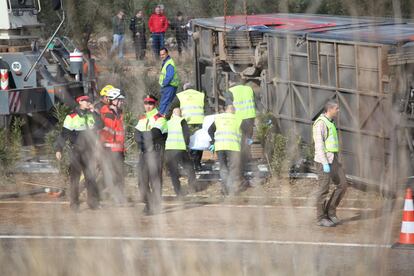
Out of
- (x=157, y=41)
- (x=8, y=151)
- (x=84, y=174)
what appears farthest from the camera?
(x=157, y=41)

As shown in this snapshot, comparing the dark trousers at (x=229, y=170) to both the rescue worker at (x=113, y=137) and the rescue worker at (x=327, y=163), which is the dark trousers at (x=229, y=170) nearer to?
the rescue worker at (x=113, y=137)

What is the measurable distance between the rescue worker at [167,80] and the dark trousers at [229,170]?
150 inches

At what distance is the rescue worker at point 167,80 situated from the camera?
18938 mm

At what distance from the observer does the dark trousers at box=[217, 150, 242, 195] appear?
15.0m

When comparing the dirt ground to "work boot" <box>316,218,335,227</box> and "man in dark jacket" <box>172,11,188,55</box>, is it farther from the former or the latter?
"man in dark jacket" <box>172,11,188,55</box>

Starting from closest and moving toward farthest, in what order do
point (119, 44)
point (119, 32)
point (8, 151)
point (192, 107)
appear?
point (8, 151), point (192, 107), point (119, 32), point (119, 44)

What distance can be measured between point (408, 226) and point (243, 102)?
540 cm

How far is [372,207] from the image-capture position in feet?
45.9

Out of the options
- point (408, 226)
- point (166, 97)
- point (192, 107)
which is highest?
point (192, 107)

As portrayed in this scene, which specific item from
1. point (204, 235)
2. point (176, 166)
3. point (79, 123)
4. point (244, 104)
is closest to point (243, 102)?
point (244, 104)

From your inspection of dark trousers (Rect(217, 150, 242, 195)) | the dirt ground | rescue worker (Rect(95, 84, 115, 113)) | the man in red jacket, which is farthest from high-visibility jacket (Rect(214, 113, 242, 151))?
the man in red jacket

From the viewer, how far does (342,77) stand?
15148mm

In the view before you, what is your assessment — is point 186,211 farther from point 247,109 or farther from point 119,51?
point 119,51

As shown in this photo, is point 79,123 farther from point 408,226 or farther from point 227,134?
point 408,226
